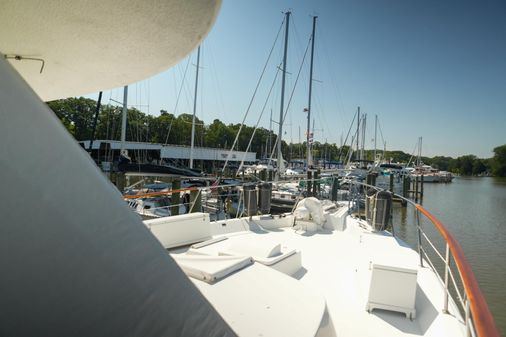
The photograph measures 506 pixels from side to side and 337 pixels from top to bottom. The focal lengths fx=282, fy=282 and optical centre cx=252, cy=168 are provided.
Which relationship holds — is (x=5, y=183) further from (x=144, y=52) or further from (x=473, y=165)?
(x=473, y=165)

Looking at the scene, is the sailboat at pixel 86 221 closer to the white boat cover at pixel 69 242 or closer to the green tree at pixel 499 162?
the white boat cover at pixel 69 242

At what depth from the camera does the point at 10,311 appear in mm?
698

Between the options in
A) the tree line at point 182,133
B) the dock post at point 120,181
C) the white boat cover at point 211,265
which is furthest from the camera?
the tree line at point 182,133

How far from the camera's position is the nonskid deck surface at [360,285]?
2598 millimetres

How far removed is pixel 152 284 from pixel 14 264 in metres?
0.38

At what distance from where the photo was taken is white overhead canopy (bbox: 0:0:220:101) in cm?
103

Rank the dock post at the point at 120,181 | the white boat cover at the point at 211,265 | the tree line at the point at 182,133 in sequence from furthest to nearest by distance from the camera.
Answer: the tree line at the point at 182,133 → the dock post at the point at 120,181 → the white boat cover at the point at 211,265

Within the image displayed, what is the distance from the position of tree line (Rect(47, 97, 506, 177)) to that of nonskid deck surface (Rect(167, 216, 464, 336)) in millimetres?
18768

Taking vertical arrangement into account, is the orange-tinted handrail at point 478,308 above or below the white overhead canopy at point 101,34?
below

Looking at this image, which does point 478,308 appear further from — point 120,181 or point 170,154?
point 170,154

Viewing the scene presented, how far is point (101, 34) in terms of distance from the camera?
1.21 m

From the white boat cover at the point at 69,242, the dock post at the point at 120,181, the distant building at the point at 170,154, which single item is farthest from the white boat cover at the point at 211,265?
the distant building at the point at 170,154

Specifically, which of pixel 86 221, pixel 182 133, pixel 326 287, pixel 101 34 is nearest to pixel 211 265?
pixel 326 287

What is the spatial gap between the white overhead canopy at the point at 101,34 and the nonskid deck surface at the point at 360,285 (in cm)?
176
